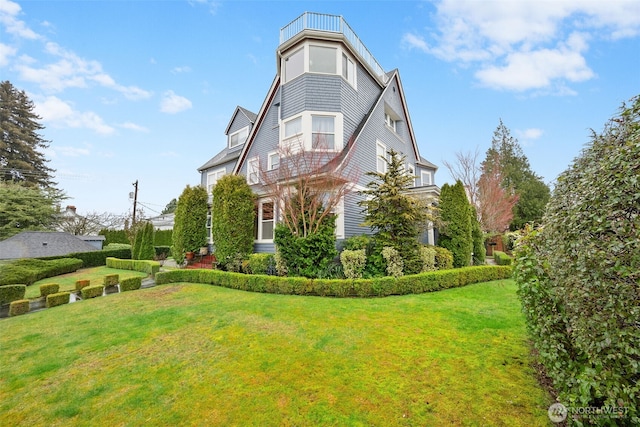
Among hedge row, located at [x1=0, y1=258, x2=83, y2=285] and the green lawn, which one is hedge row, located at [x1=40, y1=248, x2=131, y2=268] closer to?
hedge row, located at [x1=0, y1=258, x2=83, y2=285]

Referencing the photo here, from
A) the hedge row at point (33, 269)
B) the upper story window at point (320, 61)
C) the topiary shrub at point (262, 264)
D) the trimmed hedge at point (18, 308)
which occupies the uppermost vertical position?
the upper story window at point (320, 61)

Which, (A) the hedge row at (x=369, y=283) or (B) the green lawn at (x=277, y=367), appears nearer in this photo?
(B) the green lawn at (x=277, y=367)

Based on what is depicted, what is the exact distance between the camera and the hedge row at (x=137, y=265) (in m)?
12.6

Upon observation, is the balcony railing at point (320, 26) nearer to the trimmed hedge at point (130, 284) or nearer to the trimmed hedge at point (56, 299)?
the trimmed hedge at point (130, 284)

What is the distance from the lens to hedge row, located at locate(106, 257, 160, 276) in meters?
12.6

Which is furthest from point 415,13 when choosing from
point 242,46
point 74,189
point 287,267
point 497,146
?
point 74,189

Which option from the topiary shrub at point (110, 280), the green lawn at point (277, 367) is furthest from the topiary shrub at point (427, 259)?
the topiary shrub at point (110, 280)

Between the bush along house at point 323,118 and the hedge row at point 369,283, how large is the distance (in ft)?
10.5

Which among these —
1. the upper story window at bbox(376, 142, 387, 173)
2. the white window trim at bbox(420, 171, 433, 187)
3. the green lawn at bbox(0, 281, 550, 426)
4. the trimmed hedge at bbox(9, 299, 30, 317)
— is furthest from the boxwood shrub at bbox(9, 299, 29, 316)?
the white window trim at bbox(420, 171, 433, 187)

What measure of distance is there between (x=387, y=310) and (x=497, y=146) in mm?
35663

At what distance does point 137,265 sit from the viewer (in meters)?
14.5

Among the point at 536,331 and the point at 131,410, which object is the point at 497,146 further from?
the point at 131,410

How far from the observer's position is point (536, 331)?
2.83 m

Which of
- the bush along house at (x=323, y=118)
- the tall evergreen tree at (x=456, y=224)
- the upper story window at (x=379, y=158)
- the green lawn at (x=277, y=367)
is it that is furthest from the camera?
the upper story window at (x=379, y=158)
